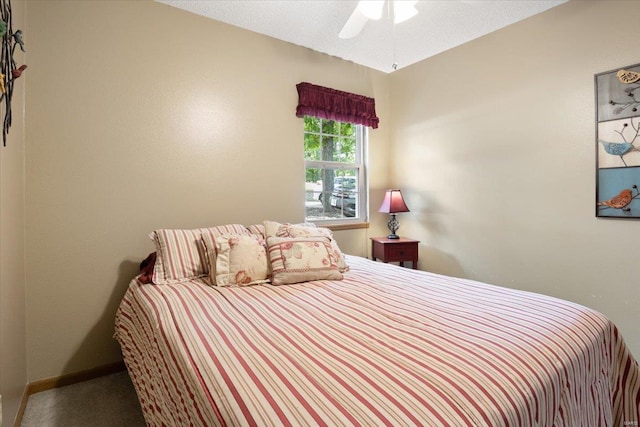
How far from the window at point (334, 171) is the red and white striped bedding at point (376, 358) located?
5.24 feet

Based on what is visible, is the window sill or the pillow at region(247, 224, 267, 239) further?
the window sill

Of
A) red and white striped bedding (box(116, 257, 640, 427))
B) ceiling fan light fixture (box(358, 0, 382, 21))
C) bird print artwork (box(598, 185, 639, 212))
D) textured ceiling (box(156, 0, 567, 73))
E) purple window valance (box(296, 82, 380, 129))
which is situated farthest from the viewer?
purple window valance (box(296, 82, 380, 129))

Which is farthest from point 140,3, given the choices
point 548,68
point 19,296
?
point 548,68

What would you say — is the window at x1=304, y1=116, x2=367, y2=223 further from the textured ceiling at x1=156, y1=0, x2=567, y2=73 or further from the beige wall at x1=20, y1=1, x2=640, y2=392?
the textured ceiling at x1=156, y1=0, x2=567, y2=73

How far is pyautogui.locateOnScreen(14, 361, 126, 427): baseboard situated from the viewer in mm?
1915

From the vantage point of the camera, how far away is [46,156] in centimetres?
197

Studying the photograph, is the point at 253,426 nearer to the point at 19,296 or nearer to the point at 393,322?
the point at 393,322

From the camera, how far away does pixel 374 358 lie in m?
0.98

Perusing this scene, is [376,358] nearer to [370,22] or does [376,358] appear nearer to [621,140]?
[621,140]

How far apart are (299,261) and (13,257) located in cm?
149

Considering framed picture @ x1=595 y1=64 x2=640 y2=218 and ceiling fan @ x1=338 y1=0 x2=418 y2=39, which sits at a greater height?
ceiling fan @ x1=338 y1=0 x2=418 y2=39

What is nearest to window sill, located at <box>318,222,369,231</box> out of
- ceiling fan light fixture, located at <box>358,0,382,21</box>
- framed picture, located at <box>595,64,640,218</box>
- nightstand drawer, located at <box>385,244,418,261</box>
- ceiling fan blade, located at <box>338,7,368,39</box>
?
nightstand drawer, located at <box>385,244,418,261</box>

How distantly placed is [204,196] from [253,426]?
2.06 meters

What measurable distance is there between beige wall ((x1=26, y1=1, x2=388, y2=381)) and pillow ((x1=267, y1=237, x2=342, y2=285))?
2.70ft
